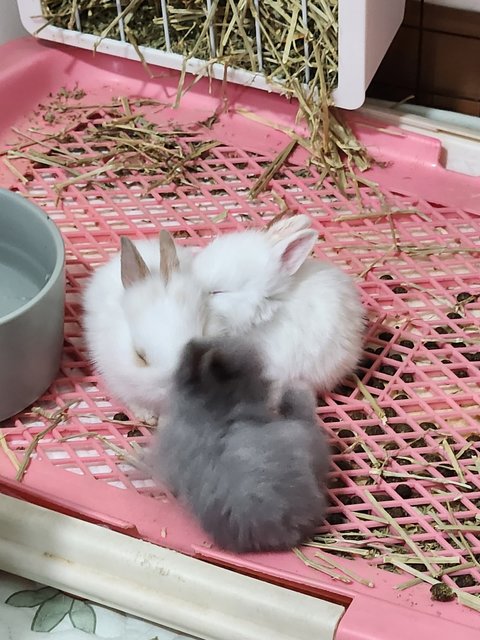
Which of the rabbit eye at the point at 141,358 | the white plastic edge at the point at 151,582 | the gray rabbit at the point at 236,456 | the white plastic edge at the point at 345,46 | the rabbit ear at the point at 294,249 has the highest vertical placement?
the white plastic edge at the point at 345,46

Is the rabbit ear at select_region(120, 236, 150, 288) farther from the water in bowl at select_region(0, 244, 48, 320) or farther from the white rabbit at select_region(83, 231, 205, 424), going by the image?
the water in bowl at select_region(0, 244, 48, 320)

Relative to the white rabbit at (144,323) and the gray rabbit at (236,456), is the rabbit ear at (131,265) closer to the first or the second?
the white rabbit at (144,323)

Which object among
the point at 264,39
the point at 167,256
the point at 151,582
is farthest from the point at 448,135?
the point at 151,582

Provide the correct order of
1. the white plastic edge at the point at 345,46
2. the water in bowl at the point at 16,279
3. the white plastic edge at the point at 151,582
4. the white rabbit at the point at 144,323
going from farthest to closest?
1. the white plastic edge at the point at 345,46
2. the water in bowl at the point at 16,279
3. the white rabbit at the point at 144,323
4. the white plastic edge at the point at 151,582

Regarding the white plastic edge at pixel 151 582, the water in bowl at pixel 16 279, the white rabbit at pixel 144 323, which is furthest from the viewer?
the water in bowl at pixel 16 279

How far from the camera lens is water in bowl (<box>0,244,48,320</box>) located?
5.60ft

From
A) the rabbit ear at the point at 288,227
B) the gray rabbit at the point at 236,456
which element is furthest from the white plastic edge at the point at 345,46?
the gray rabbit at the point at 236,456

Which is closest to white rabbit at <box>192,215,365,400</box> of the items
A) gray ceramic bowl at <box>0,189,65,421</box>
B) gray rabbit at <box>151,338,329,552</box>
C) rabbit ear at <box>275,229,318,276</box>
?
rabbit ear at <box>275,229,318,276</box>

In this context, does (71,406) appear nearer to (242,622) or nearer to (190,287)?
(190,287)

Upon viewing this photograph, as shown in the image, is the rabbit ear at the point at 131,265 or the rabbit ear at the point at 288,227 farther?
the rabbit ear at the point at 288,227

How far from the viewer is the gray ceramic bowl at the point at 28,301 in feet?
4.83

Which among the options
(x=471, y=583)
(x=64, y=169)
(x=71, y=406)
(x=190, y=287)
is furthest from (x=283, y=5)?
(x=471, y=583)

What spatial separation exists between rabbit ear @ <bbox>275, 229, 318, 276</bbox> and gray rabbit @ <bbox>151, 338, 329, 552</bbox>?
0.18 m

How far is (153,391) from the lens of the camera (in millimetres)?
1479
